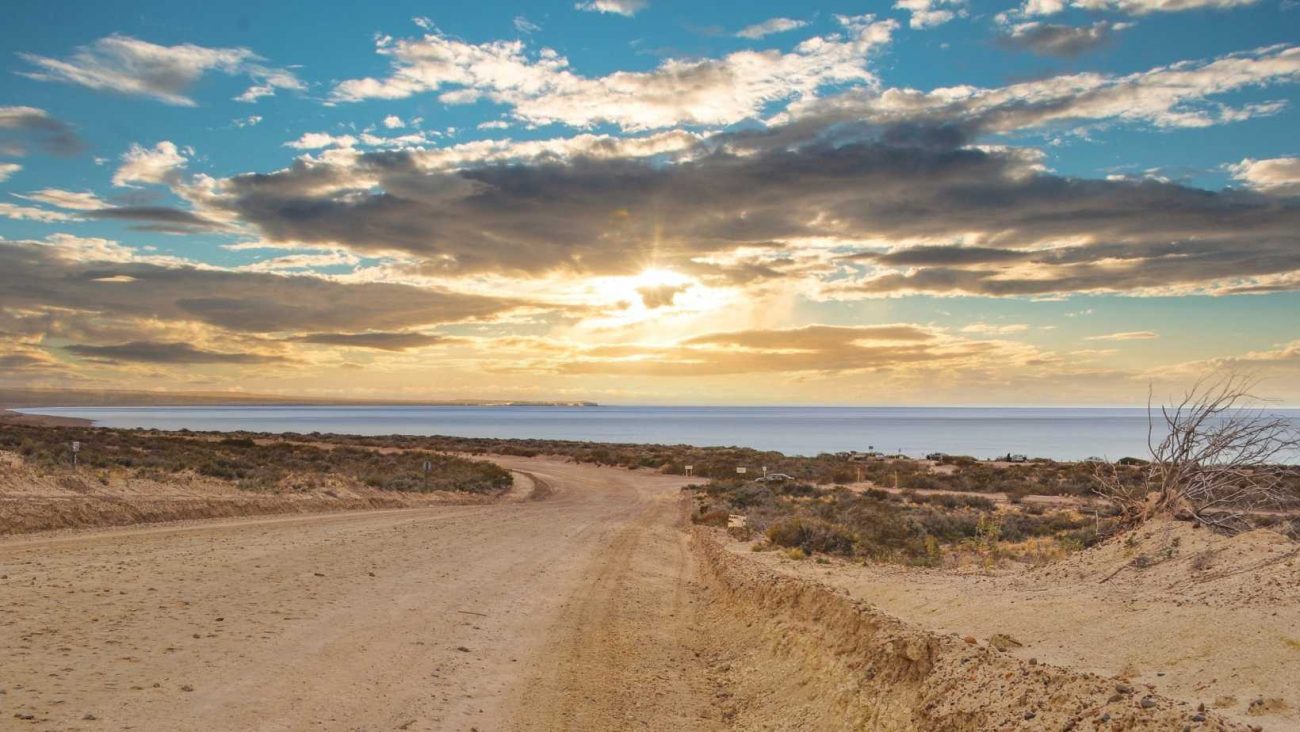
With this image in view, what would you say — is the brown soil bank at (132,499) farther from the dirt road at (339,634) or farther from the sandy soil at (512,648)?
the sandy soil at (512,648)

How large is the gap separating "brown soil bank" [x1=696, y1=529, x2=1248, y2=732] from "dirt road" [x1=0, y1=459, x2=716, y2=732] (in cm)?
82

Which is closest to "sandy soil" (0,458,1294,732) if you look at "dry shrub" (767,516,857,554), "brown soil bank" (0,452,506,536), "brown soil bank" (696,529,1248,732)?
"brown soil bank" (696,529,1248,732)

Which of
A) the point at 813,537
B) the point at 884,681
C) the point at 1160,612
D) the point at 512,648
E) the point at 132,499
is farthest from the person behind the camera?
the point at 132,499

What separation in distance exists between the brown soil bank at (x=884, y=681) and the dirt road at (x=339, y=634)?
32.5 inches

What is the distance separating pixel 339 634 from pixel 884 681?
706 centimetres

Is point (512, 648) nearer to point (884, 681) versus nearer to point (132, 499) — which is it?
point (884, 681)

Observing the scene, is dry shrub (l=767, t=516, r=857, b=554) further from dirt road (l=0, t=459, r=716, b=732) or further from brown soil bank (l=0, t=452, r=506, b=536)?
brown soil bank (l=0, t=452, r=506, b=536)

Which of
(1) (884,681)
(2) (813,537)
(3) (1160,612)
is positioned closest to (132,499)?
(2) (813,537)

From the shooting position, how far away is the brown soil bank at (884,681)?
5.94 m

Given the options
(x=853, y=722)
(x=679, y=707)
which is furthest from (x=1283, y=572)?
(x=679, y=707)

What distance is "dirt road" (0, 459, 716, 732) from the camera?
26.6 feet

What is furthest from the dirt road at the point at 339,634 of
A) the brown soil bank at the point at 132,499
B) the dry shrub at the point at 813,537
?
the dry shrub at the point at 813,537

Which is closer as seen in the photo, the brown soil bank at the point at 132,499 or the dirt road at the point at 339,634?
the dirt road at the point at 339,634

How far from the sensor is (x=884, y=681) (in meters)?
8.23
